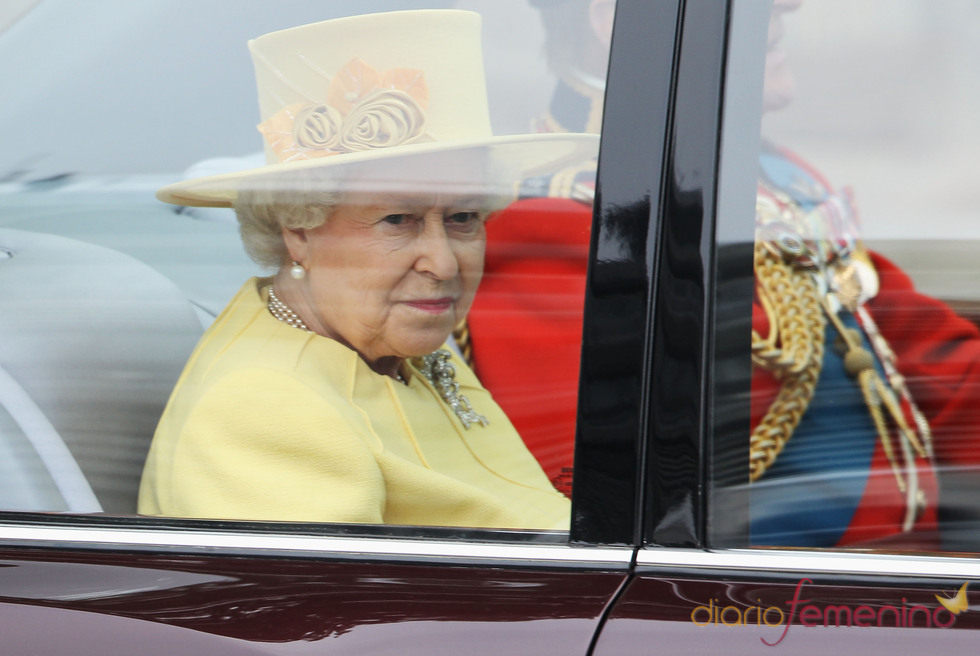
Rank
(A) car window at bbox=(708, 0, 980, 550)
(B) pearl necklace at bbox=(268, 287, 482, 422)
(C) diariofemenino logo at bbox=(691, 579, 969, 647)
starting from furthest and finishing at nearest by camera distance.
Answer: (B) pearl necklace at bbox=(268, 287, 482, 422), (A) car window at bbox=(708, 0, 980, 550), (C) diariofemenino logo at bbox=(691, 579, 969, 647)

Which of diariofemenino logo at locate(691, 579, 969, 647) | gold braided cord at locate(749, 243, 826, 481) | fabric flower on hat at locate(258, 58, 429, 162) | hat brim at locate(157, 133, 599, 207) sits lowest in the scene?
diariofemenino logo at locate(691, 579, 969, 647)

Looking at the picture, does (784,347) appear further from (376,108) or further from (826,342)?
(376,108)

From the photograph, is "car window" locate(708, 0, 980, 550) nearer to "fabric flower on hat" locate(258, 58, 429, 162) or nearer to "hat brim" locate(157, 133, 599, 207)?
"hat brim" locate(157, 133, 599, 207)

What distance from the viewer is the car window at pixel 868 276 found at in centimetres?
111

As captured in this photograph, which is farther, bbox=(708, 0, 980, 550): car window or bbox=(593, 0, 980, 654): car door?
bbox=(708, 0, 980, 550): car window

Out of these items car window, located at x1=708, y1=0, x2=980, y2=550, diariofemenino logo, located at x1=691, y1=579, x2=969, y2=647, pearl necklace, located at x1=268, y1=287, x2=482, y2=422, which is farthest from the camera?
pearl necklace, located at x1=268, y1=287, x2=482, y2=422

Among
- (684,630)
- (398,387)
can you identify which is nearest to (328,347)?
(398,387)

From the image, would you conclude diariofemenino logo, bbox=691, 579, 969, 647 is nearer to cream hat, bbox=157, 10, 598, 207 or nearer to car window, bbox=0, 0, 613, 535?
car window, bbox=0, 0, 613, 535

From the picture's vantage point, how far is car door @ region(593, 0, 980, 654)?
96 cm

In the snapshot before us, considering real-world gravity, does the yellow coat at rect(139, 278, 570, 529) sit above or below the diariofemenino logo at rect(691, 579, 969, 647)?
above

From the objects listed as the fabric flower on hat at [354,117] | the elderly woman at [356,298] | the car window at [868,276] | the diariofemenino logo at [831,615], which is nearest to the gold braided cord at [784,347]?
the car window at [868,276]

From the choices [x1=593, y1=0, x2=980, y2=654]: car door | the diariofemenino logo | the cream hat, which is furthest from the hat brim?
the diariofemenino logo

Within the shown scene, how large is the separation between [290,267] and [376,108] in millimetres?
249

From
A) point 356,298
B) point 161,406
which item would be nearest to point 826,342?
point 356,298
